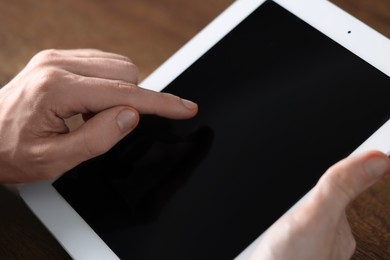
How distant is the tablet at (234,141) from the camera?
72 centimetres

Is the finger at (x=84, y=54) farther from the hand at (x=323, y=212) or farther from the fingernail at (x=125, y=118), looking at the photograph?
the hand at (x=323, y=212)

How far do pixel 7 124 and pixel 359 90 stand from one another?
0.43 meters

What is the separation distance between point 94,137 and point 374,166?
0.32 meters

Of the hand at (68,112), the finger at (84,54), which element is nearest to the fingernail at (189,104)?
the hand at (68,112)

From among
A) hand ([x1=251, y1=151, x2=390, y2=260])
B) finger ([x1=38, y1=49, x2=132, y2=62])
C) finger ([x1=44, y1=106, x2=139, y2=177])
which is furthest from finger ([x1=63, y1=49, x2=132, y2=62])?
hand ([x1=251, y1=151, x2=390, y2=260])

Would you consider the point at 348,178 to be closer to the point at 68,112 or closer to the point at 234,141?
the point at 234,141

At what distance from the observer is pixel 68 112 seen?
0.81 meters

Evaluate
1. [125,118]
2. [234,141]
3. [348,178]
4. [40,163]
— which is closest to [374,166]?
[348,178]

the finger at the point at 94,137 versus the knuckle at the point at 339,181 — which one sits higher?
the finger at the point at 94,137

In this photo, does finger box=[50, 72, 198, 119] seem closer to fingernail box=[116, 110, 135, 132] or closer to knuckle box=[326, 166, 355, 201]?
fingernail box=[116, 110, 135, 132]

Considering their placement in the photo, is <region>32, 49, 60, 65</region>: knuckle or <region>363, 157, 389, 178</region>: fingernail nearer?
<region>363, 157, 389, 178</region>: fingernail

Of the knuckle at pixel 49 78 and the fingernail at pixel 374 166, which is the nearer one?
the fingernail at pixel 374 166

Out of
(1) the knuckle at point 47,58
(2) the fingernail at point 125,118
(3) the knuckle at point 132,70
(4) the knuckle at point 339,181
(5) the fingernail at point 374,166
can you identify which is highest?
(1) the knuckle at point 47,58

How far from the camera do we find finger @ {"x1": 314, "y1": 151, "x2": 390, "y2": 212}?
2.07ft
